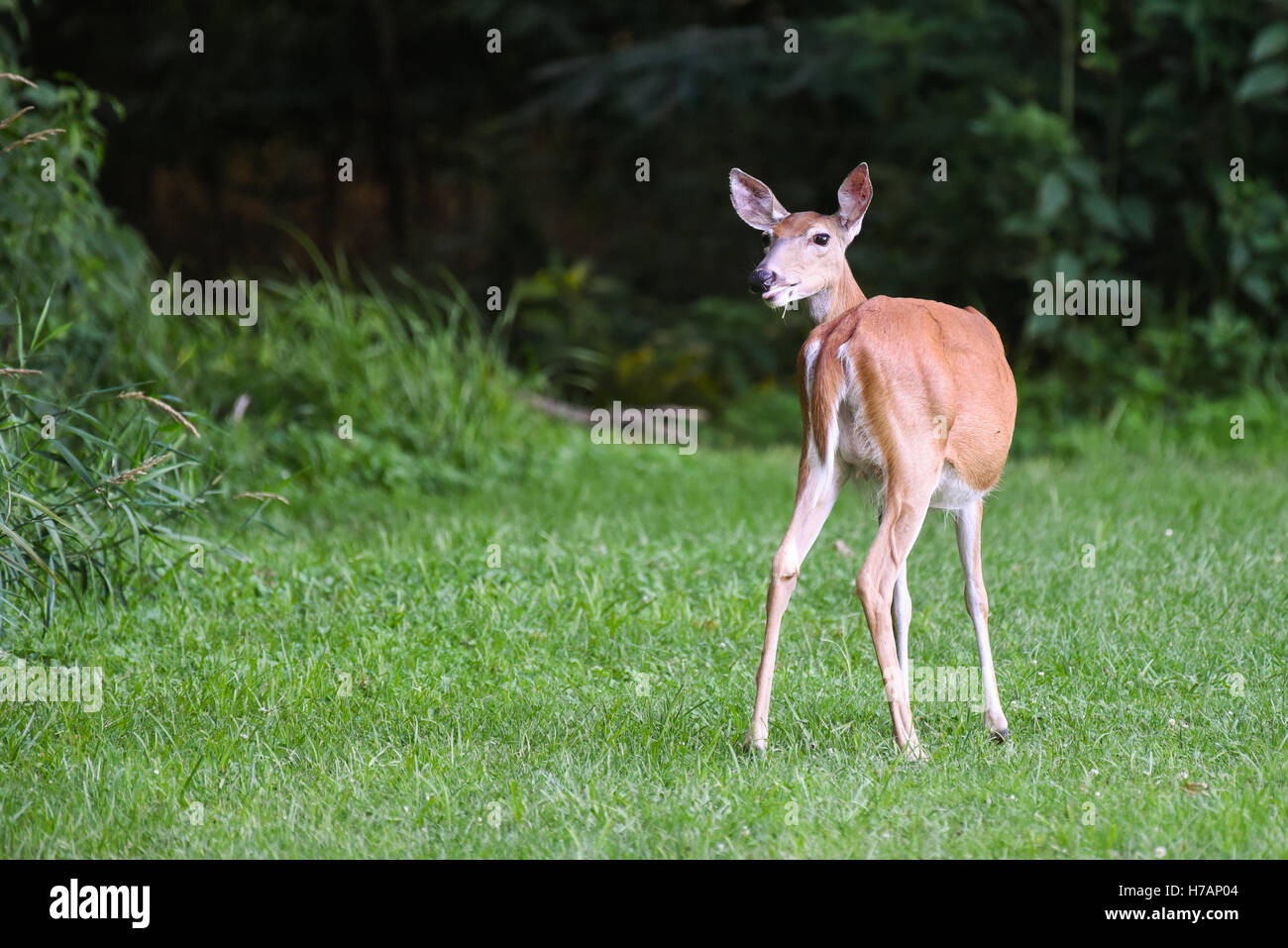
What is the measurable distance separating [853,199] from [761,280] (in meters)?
0.43

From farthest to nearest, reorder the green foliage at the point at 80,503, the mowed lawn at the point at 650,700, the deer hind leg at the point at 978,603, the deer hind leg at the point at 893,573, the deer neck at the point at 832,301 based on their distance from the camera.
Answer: the green foliage at the point at 80,503 → the deer neck at the point at 832,301 → the deer hind leg at the point at 978,603 → the deer hind leg at the point at 893,573 → the mowed lawn at the point at 650,700

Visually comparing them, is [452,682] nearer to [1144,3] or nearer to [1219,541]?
[1219,541]

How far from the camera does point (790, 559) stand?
3.85 m

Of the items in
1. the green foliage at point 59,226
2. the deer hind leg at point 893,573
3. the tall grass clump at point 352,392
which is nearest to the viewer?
the deer hind leg at point 893,573

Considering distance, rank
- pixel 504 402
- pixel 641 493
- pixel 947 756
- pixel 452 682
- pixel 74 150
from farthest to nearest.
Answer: pixel 504 402
pixel 641 493
pixel 74 150
pixel 452 682
pixel 947 756

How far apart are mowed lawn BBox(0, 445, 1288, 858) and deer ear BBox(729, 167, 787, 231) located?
1.44 metres

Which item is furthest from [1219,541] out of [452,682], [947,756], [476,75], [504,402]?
[476,75]

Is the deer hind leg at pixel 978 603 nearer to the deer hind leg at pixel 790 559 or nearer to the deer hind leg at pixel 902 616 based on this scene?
the deer hind leg at pixel 902 616

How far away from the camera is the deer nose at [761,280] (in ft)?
13.2

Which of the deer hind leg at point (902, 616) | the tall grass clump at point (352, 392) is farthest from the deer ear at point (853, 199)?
the tall grass clump at point (352, 392)

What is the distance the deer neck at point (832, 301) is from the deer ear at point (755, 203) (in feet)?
0.84

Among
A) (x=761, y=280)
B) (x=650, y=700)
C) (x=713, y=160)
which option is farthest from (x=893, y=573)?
(x=713, y=160)

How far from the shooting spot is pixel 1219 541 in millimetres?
6145
